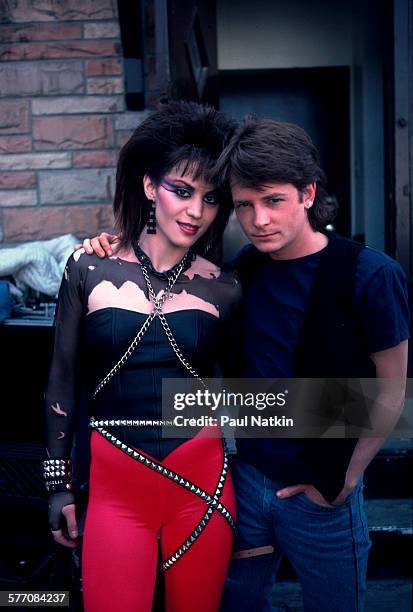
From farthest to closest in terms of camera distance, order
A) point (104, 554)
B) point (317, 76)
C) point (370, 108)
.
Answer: point (317, 76) → point (370, 108) → point (104, 554)

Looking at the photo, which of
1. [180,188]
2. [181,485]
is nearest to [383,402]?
[181,485]

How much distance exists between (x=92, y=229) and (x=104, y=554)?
8.26 ft

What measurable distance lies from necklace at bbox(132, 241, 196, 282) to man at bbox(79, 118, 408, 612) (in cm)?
23

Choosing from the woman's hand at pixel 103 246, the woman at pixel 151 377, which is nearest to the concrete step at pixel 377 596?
the woman at pixel 151 377

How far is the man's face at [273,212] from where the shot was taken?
5.92 ft

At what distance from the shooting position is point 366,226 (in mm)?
5281

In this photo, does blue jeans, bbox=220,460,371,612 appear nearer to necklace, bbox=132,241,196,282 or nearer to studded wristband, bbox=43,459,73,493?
studded wristband, bbox=43,459,73,493

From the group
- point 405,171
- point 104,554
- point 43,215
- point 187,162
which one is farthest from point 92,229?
point 104,554

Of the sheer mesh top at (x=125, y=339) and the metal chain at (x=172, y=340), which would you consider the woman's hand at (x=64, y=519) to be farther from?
the metal chain at (x=172, y=340)

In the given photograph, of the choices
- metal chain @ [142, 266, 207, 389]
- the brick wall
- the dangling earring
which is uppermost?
the brick wall

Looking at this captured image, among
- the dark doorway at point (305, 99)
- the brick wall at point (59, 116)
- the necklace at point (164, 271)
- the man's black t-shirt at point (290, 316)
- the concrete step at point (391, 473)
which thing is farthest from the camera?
the dark doorway at point (305, 99)

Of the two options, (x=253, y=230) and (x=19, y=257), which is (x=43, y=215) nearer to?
(x=19, y=257)

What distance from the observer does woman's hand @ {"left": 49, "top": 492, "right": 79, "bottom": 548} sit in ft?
6.31

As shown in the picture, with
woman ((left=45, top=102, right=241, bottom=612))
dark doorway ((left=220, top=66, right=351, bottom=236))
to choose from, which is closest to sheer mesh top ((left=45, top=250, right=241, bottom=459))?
woman ((left=45, top=102, right=241, bottom=612))
